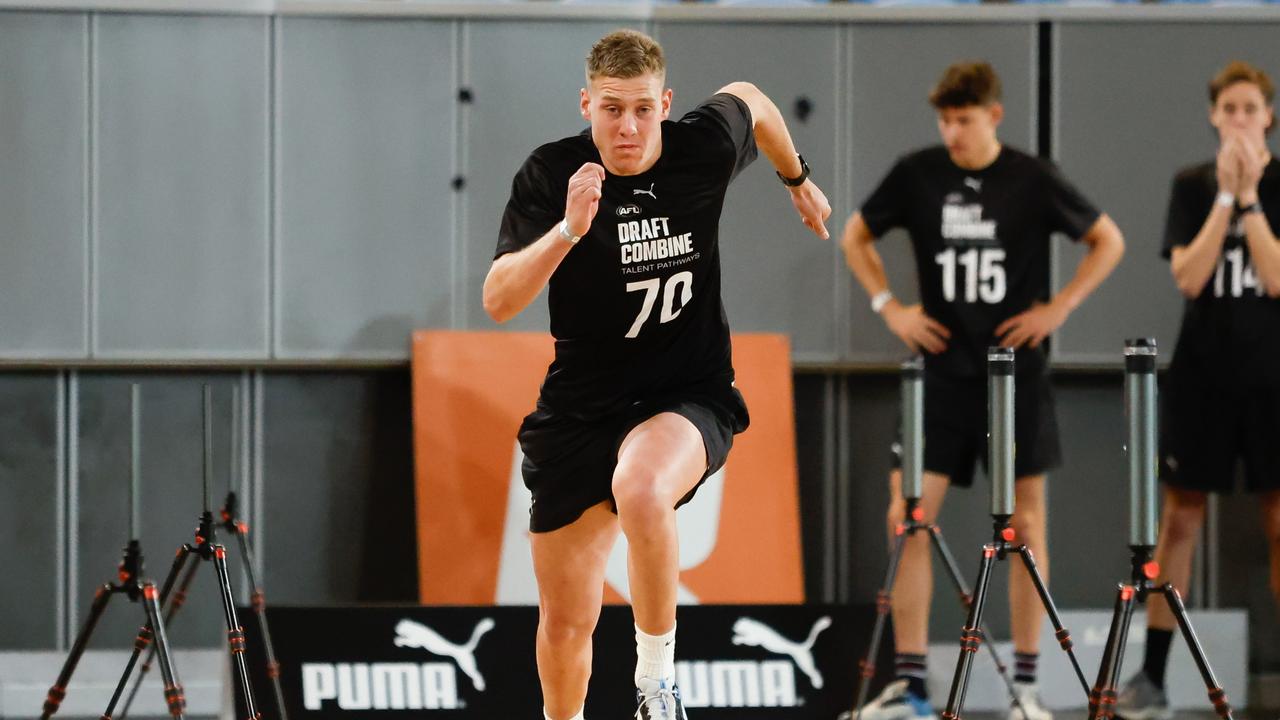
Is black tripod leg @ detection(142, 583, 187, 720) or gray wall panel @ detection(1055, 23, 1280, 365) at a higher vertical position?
gray wall panel @ detection(1055, 23, 1280, 365)

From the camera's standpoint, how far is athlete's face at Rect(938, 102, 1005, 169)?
5249 millimetres

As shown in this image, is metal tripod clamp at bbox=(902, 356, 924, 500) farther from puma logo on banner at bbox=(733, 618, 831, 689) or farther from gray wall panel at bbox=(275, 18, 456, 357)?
gray wall panel at bbox=(275, 18, 456, 357)

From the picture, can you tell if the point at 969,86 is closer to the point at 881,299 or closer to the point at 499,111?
the point at 881,299

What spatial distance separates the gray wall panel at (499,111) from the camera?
233 inches

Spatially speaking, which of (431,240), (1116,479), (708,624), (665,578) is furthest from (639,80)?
(1116,479)

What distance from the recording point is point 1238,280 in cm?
532

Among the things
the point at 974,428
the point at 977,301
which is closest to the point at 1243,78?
the point at 977,301

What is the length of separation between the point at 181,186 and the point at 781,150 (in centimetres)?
283

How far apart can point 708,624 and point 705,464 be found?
5.43 feet

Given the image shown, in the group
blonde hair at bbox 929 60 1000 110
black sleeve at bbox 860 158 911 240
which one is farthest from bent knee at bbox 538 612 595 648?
blonde hair at bbox 929 60 1000 110

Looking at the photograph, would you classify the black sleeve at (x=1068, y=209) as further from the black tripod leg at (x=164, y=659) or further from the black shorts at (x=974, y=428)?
the black tripod leg at (x=164, y=659)

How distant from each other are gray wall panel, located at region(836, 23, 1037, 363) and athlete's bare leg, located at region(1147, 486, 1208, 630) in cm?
123

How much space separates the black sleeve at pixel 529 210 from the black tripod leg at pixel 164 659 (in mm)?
1339

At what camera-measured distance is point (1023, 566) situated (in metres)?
5.20
